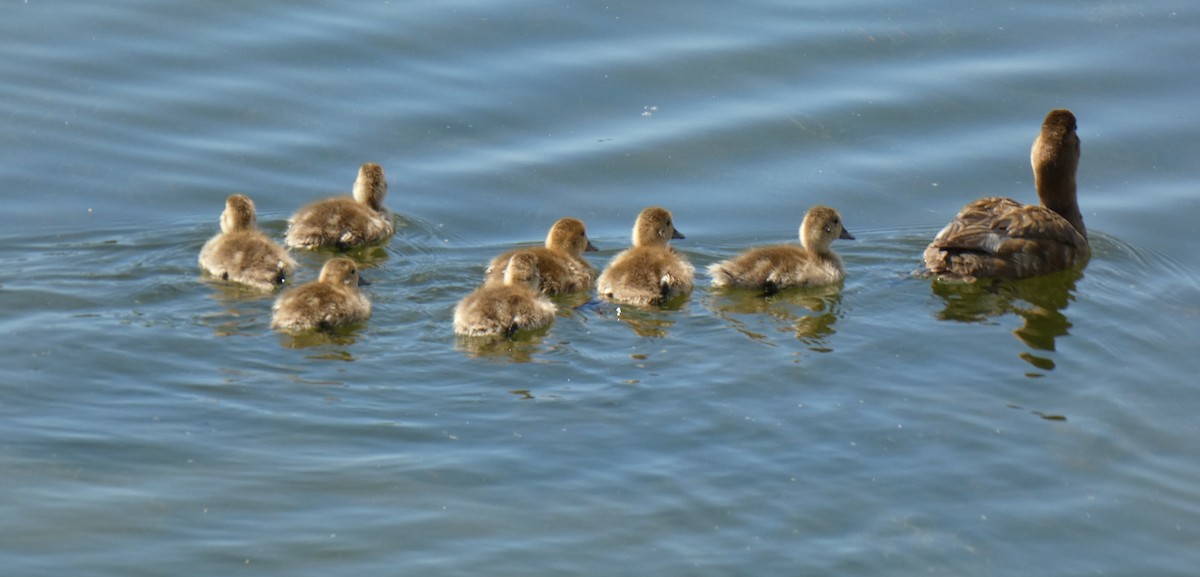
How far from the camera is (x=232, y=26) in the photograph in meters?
13.1

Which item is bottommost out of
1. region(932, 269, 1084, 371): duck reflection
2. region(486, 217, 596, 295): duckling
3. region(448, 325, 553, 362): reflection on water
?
region(448, 325, 553, 362): reflection on water

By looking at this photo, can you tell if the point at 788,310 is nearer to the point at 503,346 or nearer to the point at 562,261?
the point at 562,261

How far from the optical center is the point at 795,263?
985 centimetres

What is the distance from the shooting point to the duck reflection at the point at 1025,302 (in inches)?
369

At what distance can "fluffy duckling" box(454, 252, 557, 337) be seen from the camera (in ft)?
29.0

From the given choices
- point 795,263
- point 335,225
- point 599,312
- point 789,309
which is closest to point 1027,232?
point 795,263

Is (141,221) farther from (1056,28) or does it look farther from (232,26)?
(1056,28)

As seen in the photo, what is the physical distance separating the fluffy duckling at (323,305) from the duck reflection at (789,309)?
1943mm

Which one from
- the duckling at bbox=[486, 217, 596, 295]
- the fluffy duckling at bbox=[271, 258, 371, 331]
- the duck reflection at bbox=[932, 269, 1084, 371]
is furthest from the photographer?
the duckling at bbox=[486, 217, 596, 295]

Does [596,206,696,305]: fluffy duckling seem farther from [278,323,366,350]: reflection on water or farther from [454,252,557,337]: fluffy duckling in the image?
[278,323,366,350]: reflection on water

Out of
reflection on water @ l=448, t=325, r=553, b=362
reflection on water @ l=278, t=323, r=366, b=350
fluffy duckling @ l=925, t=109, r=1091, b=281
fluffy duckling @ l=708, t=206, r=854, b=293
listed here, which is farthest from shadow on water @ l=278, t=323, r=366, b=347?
fluffy duckling @ l=925, t=109, r=1091, b=281

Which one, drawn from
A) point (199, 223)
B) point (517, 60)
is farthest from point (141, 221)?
point (517, 60)

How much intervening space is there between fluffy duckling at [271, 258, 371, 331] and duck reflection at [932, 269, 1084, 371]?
3144 millimetres

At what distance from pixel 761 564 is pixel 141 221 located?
5.37m
